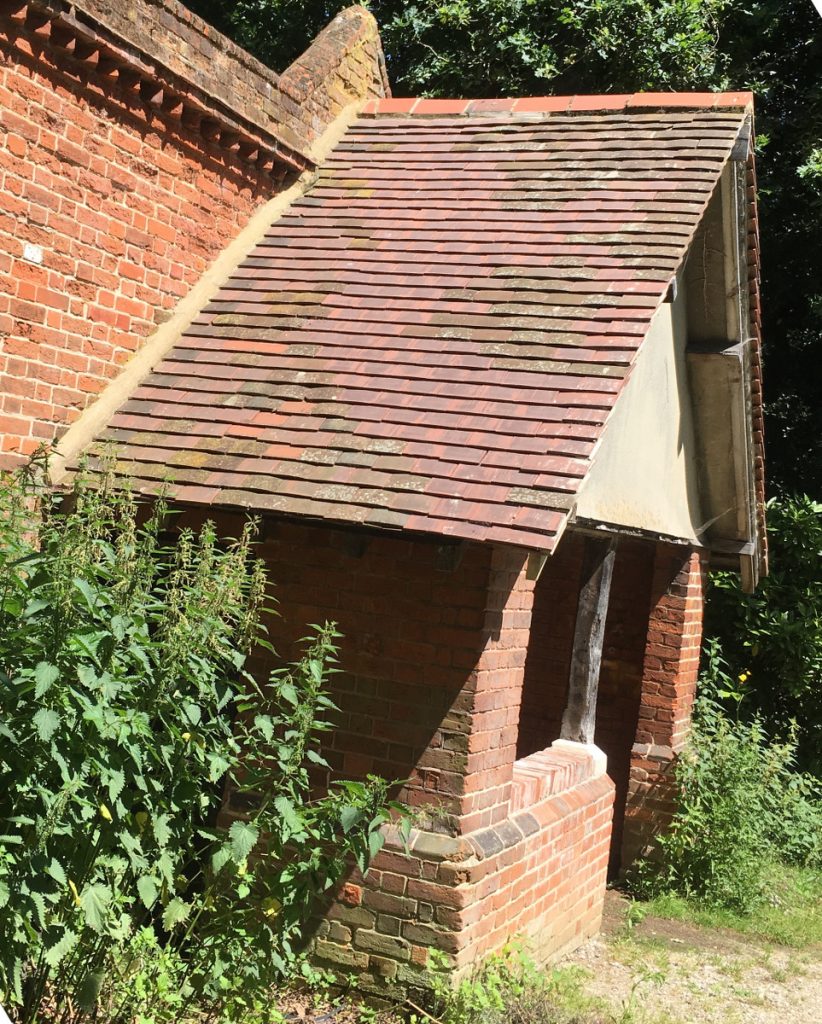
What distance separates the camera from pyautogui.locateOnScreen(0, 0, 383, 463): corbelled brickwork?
234 inches

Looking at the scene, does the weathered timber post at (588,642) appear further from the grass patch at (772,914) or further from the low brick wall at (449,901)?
the grass patch at (772,914)

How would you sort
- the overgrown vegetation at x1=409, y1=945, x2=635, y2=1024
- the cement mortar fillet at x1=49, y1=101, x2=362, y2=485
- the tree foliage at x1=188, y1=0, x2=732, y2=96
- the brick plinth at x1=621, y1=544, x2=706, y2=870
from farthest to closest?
the tree foliage at x1=188, y1=0, x2=732, y2=96, the brick plinth at x1=621, y1=544, x2=706, y2=870, the cement mortar fillet at x1=49, y1=101, x2=362, y2=485, the overgrown vegetation at x1=409, y1=945, x2=635, y2=1024

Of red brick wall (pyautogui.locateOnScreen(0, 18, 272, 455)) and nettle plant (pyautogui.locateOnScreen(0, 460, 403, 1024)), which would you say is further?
red brick wall (pyautogui.locateOnScreen(0, 18, 272, 455))

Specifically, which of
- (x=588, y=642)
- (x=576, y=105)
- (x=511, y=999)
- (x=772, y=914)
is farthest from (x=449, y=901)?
(x=576, y=105)

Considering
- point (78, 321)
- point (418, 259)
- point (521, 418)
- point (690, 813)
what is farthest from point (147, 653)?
point (690, 813)

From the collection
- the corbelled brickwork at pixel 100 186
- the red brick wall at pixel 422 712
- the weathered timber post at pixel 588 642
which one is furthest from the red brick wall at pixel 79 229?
the weathered timber post at pixel 588 642

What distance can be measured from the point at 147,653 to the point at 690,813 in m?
5.68

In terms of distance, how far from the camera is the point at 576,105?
27.8ft

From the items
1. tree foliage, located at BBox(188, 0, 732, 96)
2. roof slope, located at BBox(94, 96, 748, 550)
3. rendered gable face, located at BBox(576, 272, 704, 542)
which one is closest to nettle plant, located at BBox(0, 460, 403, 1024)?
roof slope, located at BBox(94, 96, 748, 550)

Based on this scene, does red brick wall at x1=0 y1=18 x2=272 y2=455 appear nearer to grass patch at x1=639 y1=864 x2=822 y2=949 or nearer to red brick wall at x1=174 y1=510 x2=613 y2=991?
red brick wall at x1=174 y1=510 x2=613 y2=991

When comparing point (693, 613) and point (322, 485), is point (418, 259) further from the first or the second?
point (693, 613)

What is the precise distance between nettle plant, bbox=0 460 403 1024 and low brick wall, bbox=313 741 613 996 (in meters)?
0.82

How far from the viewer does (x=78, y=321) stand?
6391 mm

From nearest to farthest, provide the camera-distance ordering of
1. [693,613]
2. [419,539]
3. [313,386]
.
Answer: [419,539], [313,386], [693,613]
